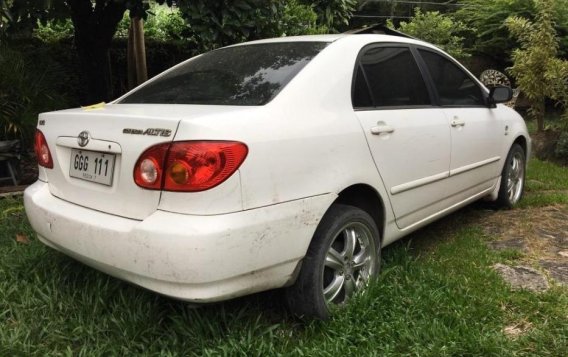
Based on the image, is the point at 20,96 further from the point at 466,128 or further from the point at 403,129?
the point at 466,128

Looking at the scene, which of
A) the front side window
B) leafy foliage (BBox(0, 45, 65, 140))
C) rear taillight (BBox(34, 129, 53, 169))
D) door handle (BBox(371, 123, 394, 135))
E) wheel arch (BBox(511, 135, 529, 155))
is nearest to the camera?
rear taillight (BBox(34, 129, 53, 169))

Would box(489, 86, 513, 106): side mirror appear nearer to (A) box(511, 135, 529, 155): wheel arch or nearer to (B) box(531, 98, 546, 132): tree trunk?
(A) box(511, 135, 529, 155): wheel arch

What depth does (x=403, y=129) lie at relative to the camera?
10.3 ft

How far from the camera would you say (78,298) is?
296 cm

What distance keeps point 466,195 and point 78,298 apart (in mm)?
2749

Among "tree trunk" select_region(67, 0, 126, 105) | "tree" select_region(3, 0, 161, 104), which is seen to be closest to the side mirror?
"tree" select_region(3, 0, 161, 104)

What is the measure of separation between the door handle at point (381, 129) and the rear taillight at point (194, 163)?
37.1 inches

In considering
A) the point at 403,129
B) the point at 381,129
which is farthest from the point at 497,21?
the point at 381,129

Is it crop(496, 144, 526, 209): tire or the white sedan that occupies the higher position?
the white sedan

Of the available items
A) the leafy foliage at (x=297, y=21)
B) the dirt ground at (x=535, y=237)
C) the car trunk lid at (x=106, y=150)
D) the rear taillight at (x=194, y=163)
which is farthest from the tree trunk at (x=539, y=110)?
the rear taillight at (x=194, y=163)

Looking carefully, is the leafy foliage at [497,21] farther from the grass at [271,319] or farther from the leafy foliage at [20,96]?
the grass at [271,319]

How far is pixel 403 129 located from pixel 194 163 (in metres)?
1.45

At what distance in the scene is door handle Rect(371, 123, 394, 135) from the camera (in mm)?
2926

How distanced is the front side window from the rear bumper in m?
1.69
